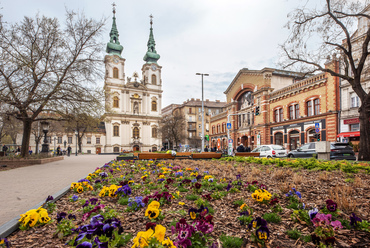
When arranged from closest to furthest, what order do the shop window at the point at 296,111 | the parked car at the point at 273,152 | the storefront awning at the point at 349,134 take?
the parked car at the point at 273,152 < the storefront awning at the point at 349,134 < the shop window at the point at 296,111

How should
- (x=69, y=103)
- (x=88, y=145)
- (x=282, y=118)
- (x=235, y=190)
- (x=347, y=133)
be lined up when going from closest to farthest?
(x=235, y=190)
(x=69, y=103)
(x=347, y=133)
(x=282, y=118)
(x=88, y=145)

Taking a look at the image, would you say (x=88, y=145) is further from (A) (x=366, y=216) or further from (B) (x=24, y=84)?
(A) (x=366, y=216)

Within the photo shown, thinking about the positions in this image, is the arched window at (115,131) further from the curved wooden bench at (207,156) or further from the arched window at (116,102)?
the curved wooden bench at (207,156)

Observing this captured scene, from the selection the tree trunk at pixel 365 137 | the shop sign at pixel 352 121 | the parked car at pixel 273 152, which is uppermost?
the shop sign at pixel 352 121

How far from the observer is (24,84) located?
1625 cm

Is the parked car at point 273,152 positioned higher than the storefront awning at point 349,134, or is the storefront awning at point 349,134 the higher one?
the storefront awning at point 349,134

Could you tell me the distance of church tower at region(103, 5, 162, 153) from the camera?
201 feet

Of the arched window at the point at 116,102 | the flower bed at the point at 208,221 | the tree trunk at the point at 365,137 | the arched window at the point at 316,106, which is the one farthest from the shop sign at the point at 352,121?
the arched window at the point at 116,102

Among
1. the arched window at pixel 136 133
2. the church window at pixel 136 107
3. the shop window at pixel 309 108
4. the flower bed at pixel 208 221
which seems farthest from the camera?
the church window at pixel 136 107

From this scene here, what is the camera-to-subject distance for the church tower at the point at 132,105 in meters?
61.3

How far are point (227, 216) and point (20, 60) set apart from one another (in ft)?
57.1

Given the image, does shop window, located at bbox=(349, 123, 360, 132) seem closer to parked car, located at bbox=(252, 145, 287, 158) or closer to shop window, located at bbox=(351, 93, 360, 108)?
shop window, located at bbox=(351, 93, 360, 108)

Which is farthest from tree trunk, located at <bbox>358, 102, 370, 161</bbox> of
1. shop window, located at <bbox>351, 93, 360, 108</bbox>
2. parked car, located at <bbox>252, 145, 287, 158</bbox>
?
shop window, located at <bbox>351, 93, 360, 108</bbox>

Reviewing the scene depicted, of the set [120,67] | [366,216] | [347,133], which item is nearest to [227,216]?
[366,216]
